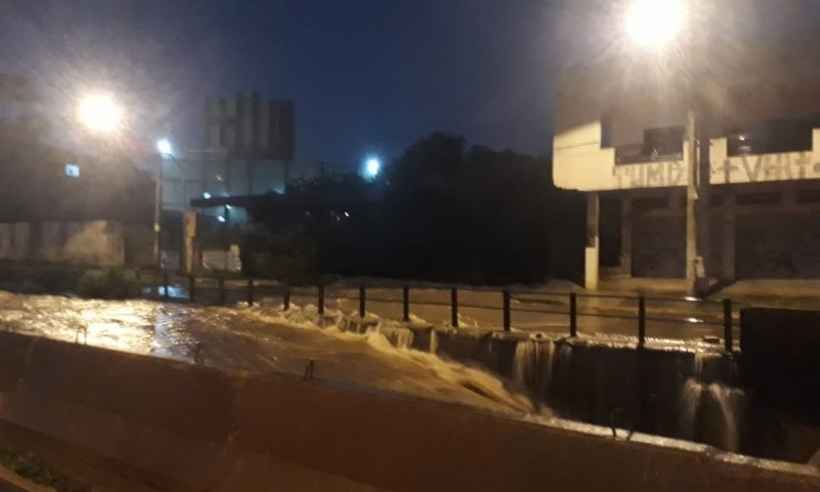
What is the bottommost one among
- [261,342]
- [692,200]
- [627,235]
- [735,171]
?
[261,342]

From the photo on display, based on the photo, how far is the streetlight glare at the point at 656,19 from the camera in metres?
23.9

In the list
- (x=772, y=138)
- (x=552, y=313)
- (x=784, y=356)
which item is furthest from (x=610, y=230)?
(x=784, y=356)

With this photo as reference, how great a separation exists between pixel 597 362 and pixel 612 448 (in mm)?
11492

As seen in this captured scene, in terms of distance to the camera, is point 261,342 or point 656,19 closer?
point 261,342

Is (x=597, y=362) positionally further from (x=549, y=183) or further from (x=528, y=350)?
(x=549, y=183)

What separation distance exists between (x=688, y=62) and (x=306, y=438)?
86.5 ft

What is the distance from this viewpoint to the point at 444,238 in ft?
131

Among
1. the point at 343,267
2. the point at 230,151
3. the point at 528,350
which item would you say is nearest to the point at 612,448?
the point at 528,350

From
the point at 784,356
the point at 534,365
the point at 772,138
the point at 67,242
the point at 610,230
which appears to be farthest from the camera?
the point at 67,242

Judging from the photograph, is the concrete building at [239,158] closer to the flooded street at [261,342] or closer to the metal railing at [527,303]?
the metal railing at [527,303]

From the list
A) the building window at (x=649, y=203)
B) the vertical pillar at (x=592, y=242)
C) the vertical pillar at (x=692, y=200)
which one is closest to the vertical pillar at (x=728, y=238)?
the building window at (x=649, y=203)

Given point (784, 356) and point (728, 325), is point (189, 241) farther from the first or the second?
point (784, 356)

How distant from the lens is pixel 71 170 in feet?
216

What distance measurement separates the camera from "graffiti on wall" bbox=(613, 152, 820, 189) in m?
28.2
